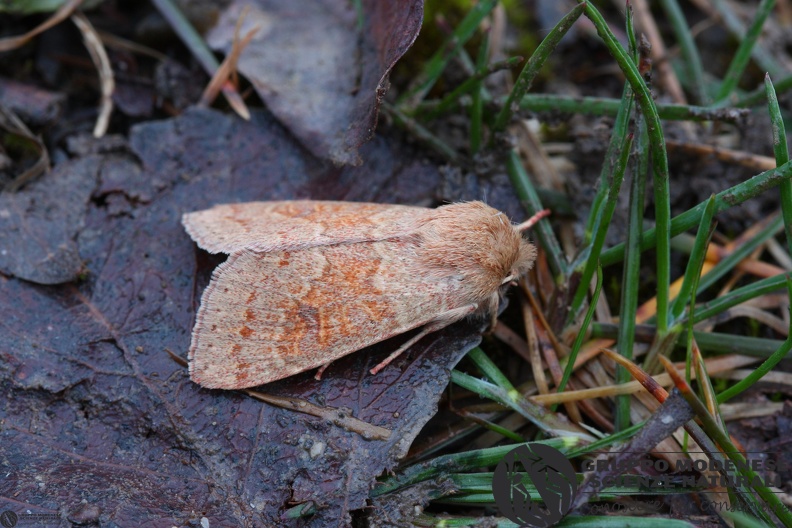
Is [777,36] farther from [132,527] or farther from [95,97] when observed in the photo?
[132,527]

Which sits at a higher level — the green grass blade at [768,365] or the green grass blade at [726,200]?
the green grass blade at [726,200]

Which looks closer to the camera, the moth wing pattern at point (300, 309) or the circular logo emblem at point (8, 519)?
the circular logo emblem at point (8, 519)

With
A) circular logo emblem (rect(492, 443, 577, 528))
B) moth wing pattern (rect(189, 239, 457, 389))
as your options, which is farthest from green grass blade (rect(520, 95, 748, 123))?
circular logo emblem (rect(492, 443, 577, 528))

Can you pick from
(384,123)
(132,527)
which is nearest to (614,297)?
(384,123)

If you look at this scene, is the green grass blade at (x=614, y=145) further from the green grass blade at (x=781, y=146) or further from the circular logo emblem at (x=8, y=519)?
the circular logo emblem at (x=8, y=519)

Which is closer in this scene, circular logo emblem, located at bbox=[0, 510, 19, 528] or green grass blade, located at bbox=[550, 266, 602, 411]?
circular logo emblem, located at bbox=[0, 510, 19, 528]

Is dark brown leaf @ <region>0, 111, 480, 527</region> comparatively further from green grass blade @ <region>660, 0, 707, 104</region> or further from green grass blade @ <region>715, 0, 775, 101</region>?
green grass blade @ <region>660, 0, 707, 104</region>

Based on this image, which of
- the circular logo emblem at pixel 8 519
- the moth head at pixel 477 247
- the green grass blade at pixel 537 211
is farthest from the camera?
the green grass blade at pixel 537 211

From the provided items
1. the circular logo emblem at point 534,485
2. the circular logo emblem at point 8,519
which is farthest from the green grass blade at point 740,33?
the circular logo emblem at point 8,519
